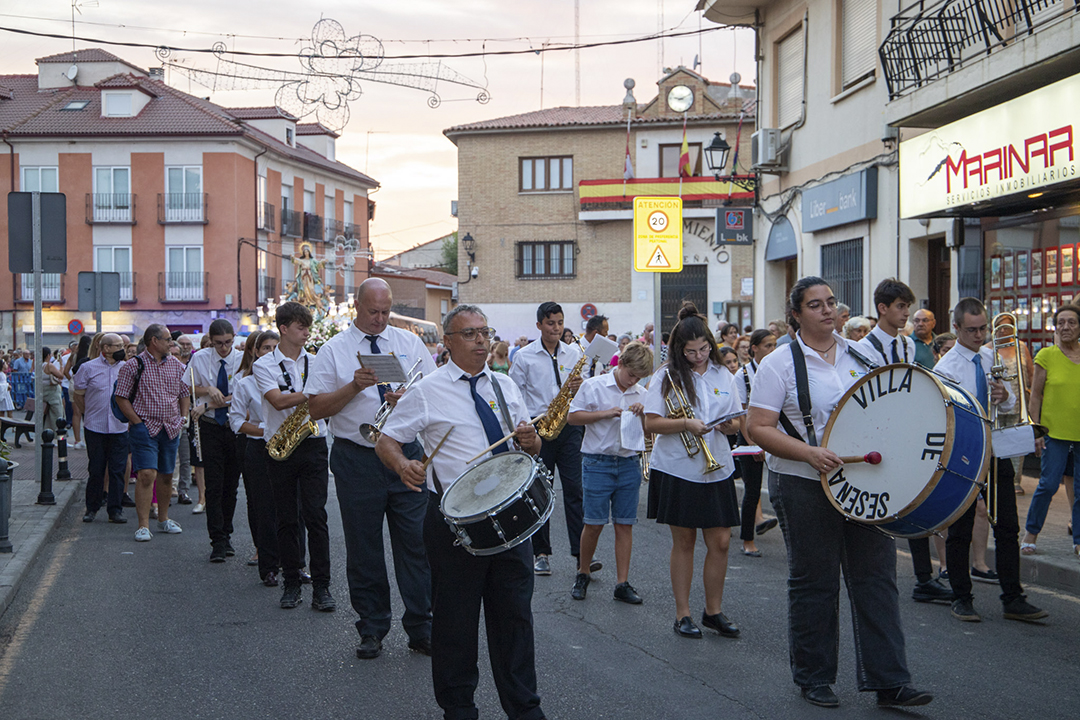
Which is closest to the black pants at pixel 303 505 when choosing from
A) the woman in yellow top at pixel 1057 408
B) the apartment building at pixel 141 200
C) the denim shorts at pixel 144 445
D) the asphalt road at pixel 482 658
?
the asphalt road at pixel 482 658

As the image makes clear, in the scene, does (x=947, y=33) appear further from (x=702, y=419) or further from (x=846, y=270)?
(x=702, y=419)

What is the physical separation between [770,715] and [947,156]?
10105mm

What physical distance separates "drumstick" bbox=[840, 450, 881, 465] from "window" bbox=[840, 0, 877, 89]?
12.2 meters

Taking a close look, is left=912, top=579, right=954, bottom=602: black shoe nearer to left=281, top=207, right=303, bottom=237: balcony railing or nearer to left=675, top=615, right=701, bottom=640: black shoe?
left=675, top=615, right=701, bottom=640: black shoe

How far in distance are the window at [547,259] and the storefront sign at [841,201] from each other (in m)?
24.9

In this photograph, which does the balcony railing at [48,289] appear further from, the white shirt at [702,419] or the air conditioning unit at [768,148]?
the white shirt at [702,419]

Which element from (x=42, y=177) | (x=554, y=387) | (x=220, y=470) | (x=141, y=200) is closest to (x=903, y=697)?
(x=554, y=387)

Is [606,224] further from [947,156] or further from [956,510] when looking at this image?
[956,510]

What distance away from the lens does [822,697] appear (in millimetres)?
5105

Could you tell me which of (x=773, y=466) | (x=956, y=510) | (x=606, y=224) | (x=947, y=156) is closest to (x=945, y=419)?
(x=956, y=510)

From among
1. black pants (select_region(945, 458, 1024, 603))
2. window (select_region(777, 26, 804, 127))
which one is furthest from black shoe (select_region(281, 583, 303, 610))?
window (select_region(777, 26, 804, 127))

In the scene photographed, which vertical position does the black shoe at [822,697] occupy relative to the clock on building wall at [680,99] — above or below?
below

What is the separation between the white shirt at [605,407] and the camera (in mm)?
7715

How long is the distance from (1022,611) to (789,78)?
47.0ft
